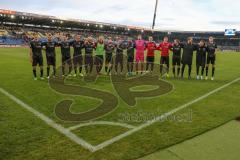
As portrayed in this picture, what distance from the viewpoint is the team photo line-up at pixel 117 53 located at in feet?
38.9

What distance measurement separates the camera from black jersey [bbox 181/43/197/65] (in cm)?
1234

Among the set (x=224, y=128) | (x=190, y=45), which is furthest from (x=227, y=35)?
(x=224, y=128)

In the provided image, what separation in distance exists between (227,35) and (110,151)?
302 feet

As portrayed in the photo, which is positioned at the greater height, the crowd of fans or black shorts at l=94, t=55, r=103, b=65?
the crowd of fans

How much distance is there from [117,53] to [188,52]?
3.63 metres

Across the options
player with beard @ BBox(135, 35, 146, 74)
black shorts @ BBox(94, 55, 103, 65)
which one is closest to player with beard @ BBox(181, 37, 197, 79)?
player with beard @ BBox(135, 35, 146, 74)

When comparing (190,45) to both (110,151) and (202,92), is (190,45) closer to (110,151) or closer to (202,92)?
(202,92)

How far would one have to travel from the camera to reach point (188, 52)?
12.3 metres

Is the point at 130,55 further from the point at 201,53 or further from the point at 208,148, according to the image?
the point at 208,148

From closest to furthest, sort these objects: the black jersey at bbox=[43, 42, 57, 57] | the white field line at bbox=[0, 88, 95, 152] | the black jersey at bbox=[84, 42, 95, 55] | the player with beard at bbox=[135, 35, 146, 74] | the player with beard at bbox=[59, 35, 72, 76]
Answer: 1. the white field line at bbox=[0, 88, 95, 152]
2. the black jersey at bbox=[43, 42, 57, 57]
3. the player with beard at bbox=[59, 35, 72, 76]
4. the black jersey at bbox=[84, 42, 95, 55]
5. the player with beard at bbox=[135, 35, 146, 74]

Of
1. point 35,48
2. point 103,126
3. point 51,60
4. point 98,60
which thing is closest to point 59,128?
point 103,126

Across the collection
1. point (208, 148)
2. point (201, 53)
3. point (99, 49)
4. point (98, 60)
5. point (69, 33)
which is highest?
point (69, 33)

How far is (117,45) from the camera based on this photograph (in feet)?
44.6

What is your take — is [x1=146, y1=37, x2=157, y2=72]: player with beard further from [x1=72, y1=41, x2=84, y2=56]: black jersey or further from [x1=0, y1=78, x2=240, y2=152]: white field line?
[x1=0, y1=78, x2=240, y2=152]: white field line
